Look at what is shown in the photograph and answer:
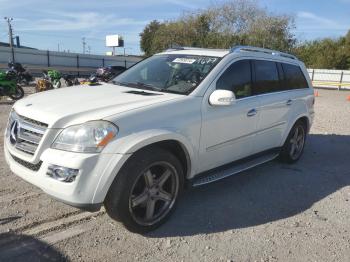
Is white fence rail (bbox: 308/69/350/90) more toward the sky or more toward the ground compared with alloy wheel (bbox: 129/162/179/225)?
more toward the ground

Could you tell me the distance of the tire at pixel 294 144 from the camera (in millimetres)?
6255

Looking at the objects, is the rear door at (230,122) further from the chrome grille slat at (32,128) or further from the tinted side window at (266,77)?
the chrome grille slat at (32,128)

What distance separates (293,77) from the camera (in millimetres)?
6309

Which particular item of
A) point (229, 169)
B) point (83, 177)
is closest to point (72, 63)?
point (229, 169)

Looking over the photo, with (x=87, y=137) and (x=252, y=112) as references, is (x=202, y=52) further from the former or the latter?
(x=87, y=137)

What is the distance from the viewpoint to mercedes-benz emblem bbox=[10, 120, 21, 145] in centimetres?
377

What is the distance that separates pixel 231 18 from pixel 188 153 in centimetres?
3787

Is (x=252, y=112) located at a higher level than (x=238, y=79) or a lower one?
lower

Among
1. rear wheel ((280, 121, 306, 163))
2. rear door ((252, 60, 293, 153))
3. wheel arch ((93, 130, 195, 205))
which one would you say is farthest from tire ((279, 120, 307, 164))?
wheel arch ((93, 130, 195, 205))

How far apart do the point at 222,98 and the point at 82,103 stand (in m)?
1.46

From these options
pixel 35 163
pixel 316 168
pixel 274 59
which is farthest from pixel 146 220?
pixel 316 168

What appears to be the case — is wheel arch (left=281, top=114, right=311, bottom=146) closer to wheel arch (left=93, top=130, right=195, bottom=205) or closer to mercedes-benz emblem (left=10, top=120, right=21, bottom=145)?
wheel arch (left=93, top=130, right=195, bottom=205)

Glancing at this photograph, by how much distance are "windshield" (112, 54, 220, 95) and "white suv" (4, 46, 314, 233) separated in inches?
0.5

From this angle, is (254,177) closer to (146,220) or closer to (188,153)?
(188,153)
